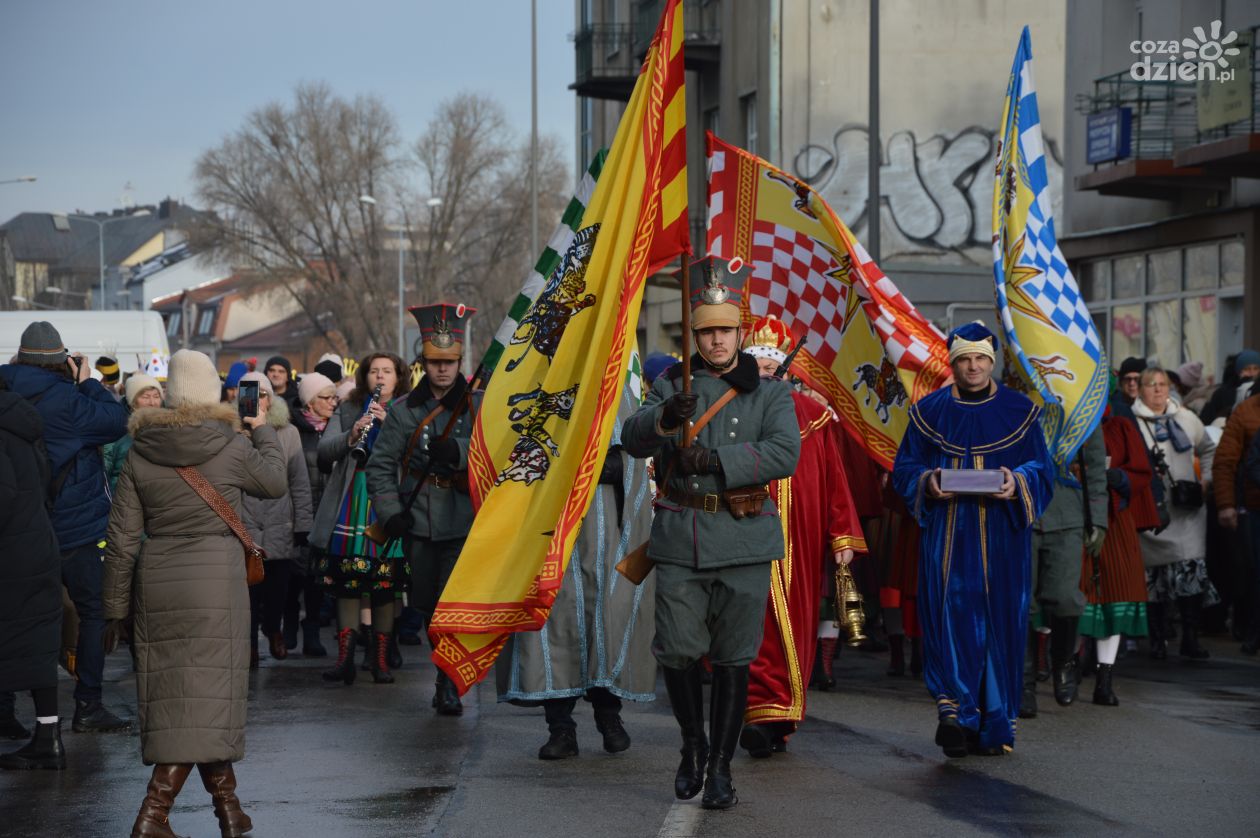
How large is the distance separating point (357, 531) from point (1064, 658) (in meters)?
4.26

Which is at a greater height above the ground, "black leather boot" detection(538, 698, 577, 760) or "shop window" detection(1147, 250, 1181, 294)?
"shop window" detection(1147, 250, 1181, 294)

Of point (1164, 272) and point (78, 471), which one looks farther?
point (1164, 272)

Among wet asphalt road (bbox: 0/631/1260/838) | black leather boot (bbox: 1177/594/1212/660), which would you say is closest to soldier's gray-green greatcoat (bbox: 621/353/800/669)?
wet asphalt road (bbox: 0/631/1260/838)

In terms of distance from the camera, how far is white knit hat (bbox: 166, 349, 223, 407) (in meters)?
6.91

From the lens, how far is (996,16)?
99.3 ft

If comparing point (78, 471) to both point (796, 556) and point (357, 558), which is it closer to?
point (357, 558)

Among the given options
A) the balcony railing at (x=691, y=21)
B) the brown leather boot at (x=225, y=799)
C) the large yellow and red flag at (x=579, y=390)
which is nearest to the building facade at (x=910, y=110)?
the balcony railing at (x=691, y=21)

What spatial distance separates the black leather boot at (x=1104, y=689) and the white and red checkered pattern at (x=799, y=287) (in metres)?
2.35

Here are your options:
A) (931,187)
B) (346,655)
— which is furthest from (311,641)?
(931,187)

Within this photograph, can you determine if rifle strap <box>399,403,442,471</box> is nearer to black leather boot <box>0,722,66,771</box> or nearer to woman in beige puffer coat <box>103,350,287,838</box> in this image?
black leather boot <box>0,722,66,771</box>

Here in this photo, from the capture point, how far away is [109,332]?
2555 cm

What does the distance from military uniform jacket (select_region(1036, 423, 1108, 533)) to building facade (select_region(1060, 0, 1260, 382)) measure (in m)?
9.08

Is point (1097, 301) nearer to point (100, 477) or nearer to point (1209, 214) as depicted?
point (1209, 214)

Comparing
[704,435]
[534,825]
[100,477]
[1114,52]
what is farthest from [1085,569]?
[1114,52]
